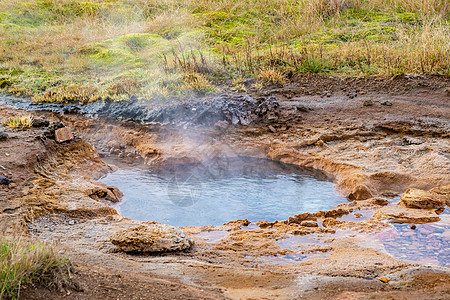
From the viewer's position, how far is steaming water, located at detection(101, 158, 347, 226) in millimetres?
5395

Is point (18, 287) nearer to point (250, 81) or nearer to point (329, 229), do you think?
point (329, 229)

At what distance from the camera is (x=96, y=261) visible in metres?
3.31

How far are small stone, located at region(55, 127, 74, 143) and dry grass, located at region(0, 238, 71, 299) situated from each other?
4319 mm

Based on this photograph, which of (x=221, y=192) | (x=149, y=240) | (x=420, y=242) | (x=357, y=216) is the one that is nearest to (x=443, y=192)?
(x=357, y=216)

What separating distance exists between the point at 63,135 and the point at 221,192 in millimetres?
2895

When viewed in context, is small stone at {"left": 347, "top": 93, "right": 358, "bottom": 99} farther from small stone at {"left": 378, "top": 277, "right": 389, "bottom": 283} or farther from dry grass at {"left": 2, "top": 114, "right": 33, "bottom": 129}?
dry grass at {"left": 2, "top": 114, "right": 33, "bottom": 129}

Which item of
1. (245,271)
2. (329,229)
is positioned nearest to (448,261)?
(329,229)

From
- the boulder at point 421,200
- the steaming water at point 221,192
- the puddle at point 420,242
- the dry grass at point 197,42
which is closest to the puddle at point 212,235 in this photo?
the steaming water at point 221,192

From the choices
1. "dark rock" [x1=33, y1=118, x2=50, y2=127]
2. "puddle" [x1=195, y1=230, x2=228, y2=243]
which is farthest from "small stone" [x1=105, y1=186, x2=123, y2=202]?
"dark rock" [x1=33, y1=118, x2=50, y2=127]

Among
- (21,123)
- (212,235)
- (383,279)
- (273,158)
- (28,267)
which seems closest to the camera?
(28,267)

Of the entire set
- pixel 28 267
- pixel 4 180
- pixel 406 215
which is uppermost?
pixel 28 267

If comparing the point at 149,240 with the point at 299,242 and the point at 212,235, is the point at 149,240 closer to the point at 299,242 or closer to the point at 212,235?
the point at 212,235

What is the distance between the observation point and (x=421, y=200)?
16.0 ft

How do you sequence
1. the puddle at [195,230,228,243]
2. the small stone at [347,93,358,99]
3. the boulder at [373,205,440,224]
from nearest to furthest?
the puddle at [195,230,228,243], the boulder at [373,205,440,224], the small stone at [347,93,358,99]
